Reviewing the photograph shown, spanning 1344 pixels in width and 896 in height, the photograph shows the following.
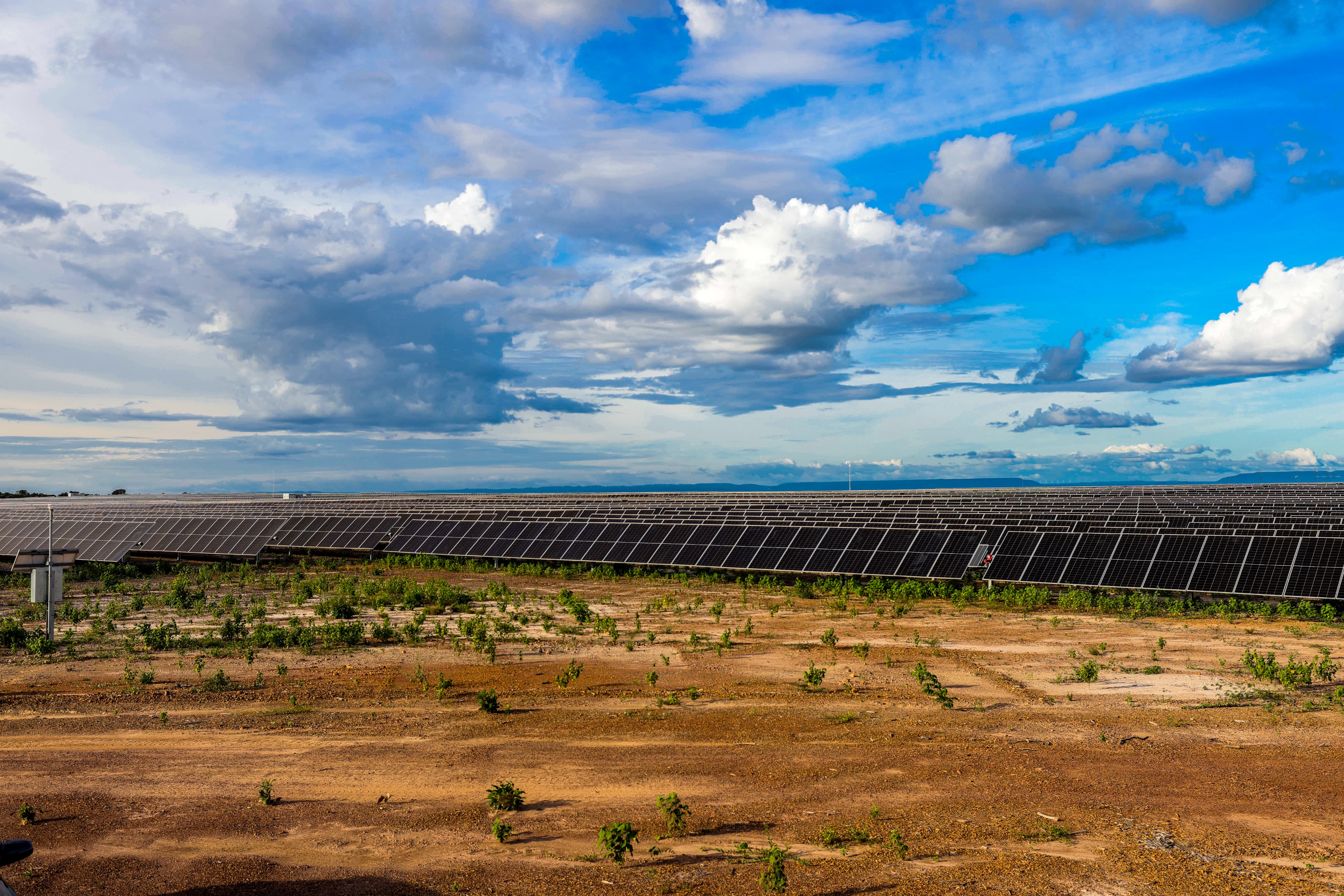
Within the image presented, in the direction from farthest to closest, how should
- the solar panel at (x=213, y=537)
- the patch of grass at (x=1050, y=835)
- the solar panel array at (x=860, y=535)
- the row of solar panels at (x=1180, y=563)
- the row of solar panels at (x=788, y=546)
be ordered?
1. the solar panel at (x=213, y=537)
2. the solar panel array at (x=860, y=535)
3. the row of solar panels at (x=788, y=546)
4. the row of solar panels at (x=1180, y=563)
5. the patch of grass at (x=1050, y=835)

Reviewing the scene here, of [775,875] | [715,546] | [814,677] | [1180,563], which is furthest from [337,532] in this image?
[775,875]

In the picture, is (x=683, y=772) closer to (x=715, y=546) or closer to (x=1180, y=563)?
(x=1180, y=563)

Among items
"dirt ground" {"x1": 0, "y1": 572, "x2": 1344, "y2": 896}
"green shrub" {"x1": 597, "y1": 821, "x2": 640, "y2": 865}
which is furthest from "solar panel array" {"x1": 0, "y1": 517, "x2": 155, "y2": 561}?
"green shrub" {"x1": 597, "y1": 821, "x2": 640, "y2": 865}

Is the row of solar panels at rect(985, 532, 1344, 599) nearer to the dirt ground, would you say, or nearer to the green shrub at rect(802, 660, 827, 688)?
the dirt ground

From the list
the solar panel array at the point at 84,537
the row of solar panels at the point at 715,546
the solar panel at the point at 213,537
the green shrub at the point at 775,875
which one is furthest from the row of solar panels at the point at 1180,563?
the solar panel array at the point at 84,537

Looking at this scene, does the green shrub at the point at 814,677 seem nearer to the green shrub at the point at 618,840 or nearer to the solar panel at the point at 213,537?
the green shrub at the point at 618,840

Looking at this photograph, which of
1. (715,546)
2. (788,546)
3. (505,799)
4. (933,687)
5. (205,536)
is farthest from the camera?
(205,536)

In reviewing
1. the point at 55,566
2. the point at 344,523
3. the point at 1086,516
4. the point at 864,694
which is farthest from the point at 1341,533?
the point at 344,523
